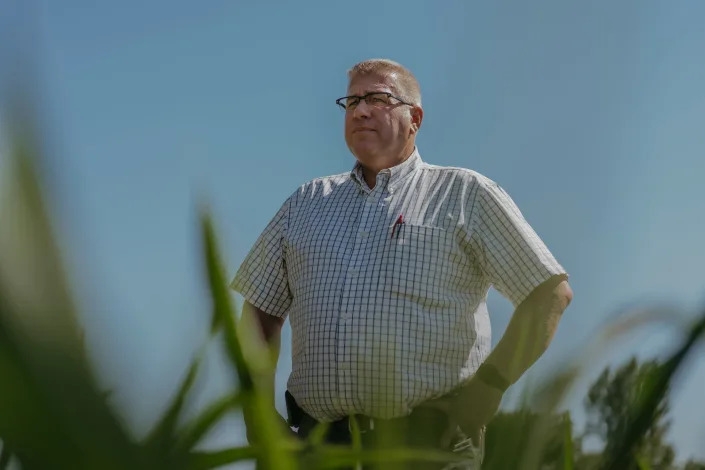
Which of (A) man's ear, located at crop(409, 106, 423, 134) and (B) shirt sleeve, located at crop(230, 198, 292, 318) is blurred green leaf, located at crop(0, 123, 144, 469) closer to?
(B) shirt sleeve, located at crop(230, 198, 292, 318)

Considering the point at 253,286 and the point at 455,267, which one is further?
the point at 253,286

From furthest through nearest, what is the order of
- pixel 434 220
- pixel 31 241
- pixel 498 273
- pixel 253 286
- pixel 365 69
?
1. pixel 365 69
2. pixel 253 286
3. pixel 434 220
4. pixel 498 273
5. pixel 31 241

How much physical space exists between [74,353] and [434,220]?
2752mm

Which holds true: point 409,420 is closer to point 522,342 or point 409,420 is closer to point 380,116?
point 522,342

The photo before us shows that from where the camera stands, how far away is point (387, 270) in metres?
2.76

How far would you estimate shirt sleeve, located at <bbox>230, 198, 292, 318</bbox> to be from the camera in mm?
3098

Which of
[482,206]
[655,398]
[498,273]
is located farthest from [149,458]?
[482,206]

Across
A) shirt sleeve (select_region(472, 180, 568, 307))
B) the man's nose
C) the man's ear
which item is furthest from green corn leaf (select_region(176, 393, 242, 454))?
the man's ear

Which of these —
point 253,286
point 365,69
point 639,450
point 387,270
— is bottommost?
point 253,286

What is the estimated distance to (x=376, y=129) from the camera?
335cm

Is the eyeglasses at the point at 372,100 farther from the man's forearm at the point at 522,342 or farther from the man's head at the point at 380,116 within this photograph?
the man's forearm at the point at 522,342

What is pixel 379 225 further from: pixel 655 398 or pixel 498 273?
pixel 655 398

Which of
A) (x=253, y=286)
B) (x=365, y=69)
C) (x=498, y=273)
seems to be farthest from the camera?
(x=365, y=69)

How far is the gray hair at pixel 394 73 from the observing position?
133 inches
